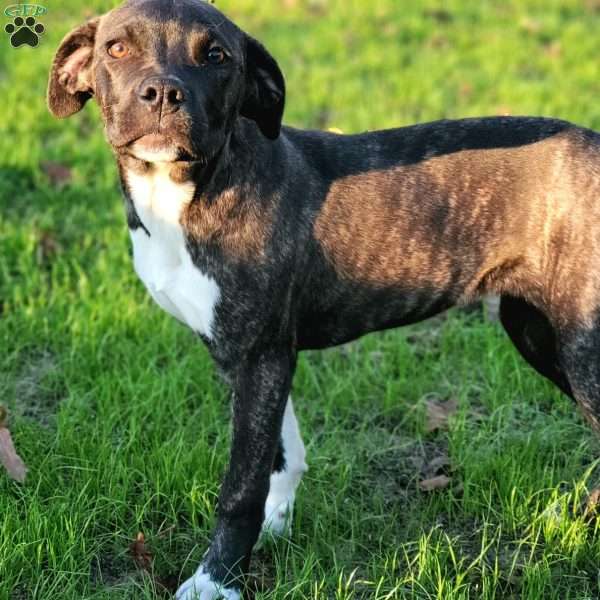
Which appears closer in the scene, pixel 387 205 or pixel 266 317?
pixel 266 317

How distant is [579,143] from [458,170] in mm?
430

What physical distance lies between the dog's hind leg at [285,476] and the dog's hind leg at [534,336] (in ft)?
2.97

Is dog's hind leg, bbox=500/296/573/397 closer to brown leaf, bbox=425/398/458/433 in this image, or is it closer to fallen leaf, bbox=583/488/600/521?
fallen leaf, bbox=583/488/600/521

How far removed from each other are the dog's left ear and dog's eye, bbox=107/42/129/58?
431 millimetres

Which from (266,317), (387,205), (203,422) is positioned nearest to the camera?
(266,317)

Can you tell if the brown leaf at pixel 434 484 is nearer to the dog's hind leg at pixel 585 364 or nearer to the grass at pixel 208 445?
the grass at pixel 208 445

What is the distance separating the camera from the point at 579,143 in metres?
3.62

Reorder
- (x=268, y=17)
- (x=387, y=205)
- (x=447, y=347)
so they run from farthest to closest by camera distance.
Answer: (x=268, y=17) → (x=447, y=347) → (x=387, y=205)

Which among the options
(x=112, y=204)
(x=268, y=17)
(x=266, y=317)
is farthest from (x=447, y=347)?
(x=268, y=17)

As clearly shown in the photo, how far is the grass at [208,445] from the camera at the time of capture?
352 centimetres

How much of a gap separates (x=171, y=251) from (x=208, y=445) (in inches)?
44.0

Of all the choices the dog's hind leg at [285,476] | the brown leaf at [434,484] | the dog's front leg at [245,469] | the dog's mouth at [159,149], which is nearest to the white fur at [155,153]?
the dog's mouth at [159,149]

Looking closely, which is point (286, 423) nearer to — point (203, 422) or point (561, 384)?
point (203, 422)

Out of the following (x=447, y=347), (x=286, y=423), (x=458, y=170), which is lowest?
(x=447, y=347)
